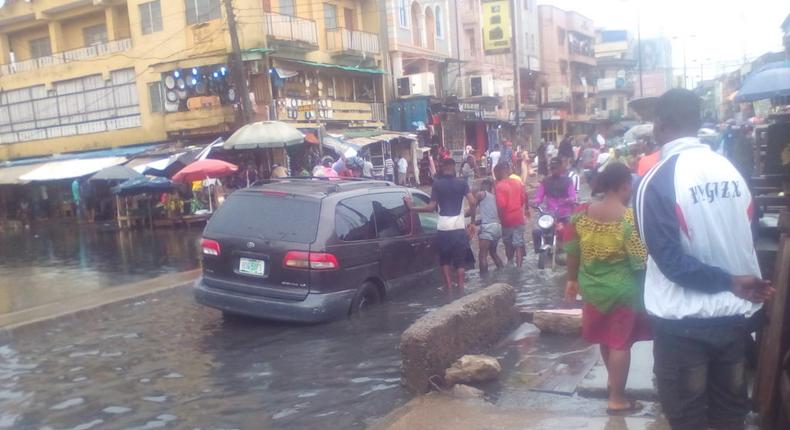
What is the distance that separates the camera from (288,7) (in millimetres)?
28500

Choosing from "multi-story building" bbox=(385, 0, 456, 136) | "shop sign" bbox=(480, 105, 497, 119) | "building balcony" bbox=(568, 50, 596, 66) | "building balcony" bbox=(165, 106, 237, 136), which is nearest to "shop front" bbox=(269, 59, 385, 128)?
"multi-story building" bbox=(385, 0, 456, 136)

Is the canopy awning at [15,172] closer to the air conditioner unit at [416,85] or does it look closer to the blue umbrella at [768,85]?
the air conditioner unit at [416,85]

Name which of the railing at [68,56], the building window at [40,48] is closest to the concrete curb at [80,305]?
the railing at [68,56]

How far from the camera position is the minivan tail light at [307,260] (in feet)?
24.2

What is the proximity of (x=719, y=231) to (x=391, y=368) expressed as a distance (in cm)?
391

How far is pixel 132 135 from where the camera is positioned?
97.2ft

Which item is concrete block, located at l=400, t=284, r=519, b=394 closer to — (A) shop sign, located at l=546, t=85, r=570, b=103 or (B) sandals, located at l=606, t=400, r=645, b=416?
(B) sandals, located at l=606, t=400, r=645, b=416

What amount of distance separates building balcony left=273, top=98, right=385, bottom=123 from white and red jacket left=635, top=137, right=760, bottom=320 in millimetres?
21173

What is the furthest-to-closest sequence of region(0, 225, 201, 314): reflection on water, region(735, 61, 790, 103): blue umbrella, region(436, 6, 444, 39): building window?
region(436, 6, 444, 39): building window < region(735, 61, 790, 103): blue umbrella < region(0, 225, 201, 314): reflection on water

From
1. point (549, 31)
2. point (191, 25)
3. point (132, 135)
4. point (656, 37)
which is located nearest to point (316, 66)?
point (191, 25)

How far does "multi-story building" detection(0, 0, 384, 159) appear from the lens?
26453 mm

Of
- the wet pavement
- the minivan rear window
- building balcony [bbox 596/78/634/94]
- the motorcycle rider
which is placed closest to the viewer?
the wet pavement

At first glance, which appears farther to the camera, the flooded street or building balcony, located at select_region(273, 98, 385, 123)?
building balcony, located at select_region(273, 98, 385, 123)

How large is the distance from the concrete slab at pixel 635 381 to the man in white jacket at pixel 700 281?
1.81 m
